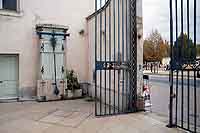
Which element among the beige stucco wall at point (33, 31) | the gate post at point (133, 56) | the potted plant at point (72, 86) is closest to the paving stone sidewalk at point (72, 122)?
the gate post at point (133, 56)

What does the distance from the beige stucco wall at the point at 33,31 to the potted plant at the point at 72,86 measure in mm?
391

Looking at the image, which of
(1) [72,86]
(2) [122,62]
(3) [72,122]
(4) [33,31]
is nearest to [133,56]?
(2) [122,62]

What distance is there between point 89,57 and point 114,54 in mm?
3199

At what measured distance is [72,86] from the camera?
29.7 feet

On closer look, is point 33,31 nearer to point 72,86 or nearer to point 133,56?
point 72,86

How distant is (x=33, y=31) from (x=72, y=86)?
2695 millimetres

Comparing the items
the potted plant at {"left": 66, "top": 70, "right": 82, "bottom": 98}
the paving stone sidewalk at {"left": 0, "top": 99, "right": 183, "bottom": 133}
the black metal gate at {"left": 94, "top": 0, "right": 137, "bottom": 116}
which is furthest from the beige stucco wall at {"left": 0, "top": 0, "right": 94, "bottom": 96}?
the black metal gate at {"left": 94, "top": 0, "right": 137, "bottom": 116}

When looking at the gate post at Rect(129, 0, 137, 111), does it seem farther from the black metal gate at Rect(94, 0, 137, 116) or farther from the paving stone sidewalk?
the paving stone sidewalk

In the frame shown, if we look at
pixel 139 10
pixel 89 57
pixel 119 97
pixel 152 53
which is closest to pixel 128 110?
pixel 119 97

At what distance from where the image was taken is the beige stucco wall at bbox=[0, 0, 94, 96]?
8484mm

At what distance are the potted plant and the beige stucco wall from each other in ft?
1.28

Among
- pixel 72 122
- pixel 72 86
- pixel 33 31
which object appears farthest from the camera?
pixel 72 86

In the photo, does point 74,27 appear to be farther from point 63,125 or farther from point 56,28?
point 63,125

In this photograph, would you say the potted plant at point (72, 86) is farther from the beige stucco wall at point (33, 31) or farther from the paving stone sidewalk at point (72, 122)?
the paving stone sidewalk at point (72, 122)
